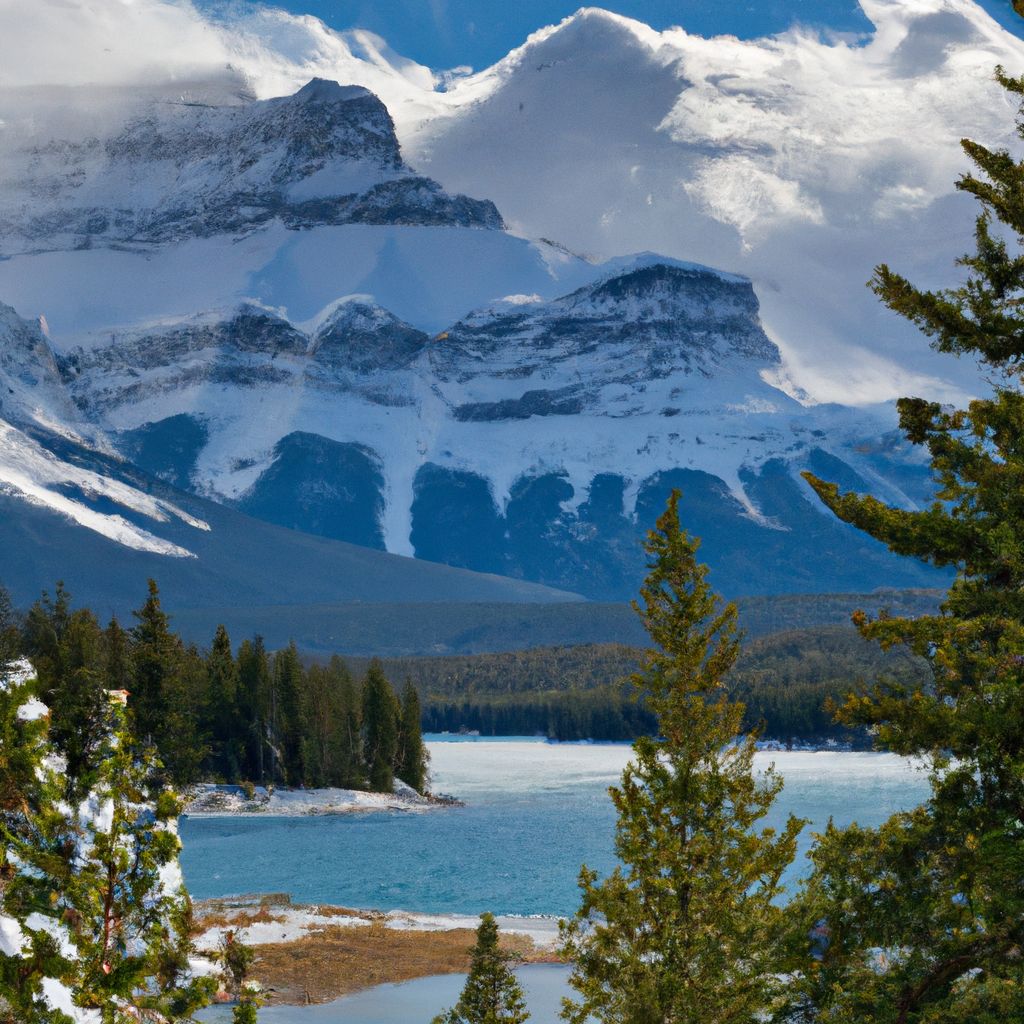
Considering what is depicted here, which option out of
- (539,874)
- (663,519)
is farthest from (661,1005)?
(539,874)

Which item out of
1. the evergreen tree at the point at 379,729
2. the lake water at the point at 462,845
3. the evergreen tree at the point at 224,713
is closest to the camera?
the lake water at the point at 462,845

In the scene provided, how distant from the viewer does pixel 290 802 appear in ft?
410

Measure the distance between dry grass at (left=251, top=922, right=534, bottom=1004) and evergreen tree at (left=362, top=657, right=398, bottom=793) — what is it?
74.2 metres

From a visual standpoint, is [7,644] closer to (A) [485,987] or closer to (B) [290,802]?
(A) [485,987]

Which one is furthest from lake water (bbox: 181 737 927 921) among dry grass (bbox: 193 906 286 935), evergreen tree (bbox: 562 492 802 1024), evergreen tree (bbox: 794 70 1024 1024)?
evergreen tree (bbox: 794 70 1024 1024)

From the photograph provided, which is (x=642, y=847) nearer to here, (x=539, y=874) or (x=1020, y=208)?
(x=1020, y=208)

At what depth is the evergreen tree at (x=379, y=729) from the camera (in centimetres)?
13362

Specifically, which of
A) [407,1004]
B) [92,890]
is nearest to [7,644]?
[407,1004]

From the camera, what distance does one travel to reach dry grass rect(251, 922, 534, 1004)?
48812 millimetres

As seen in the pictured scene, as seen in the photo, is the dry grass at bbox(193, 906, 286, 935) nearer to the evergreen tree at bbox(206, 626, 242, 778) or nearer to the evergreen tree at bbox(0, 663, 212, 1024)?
the evergreen tree at bbox(0, 663, 212, 1024)

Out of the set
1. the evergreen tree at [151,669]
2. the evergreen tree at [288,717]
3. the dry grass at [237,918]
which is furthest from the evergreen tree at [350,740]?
the dry grass at [237,918]

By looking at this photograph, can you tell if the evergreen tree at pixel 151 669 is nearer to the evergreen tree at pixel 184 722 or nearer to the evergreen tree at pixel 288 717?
the evergreen tree at pixel 184 722

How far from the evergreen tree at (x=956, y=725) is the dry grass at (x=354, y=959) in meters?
31.0

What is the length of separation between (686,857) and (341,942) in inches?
1449
